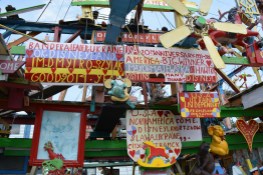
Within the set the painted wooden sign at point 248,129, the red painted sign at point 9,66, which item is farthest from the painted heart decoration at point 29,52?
the painted wooden sign at point 248,129

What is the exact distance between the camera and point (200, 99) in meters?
7.45

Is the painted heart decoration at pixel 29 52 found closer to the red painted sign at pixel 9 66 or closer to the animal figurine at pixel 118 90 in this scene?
the red painted sign at pixel 9 66

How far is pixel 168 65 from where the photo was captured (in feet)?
25.0

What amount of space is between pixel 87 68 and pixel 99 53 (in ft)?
1.85

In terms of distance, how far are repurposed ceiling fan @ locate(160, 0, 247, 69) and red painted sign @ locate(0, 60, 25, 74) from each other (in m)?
3.54

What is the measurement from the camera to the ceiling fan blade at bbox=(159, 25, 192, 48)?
6891 millimetres

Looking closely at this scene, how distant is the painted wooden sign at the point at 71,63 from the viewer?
6.80 metres

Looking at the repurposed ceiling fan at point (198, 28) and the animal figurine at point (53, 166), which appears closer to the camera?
the animal figurine at point (53, 166)

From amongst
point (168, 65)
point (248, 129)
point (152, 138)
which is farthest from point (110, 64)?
point (248, 129)

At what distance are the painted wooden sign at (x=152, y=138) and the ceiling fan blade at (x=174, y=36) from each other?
6.46ft

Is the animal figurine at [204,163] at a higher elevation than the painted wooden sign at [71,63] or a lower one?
lower

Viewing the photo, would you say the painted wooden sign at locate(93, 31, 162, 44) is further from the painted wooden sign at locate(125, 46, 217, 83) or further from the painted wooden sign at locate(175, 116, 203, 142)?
the painted wooden sign at locate(175, 116, 203, 142)

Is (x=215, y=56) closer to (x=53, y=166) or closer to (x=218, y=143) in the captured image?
(x=218, y=143)

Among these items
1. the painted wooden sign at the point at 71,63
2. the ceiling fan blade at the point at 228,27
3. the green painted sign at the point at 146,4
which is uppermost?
the green painted sign at the point at 146,4
